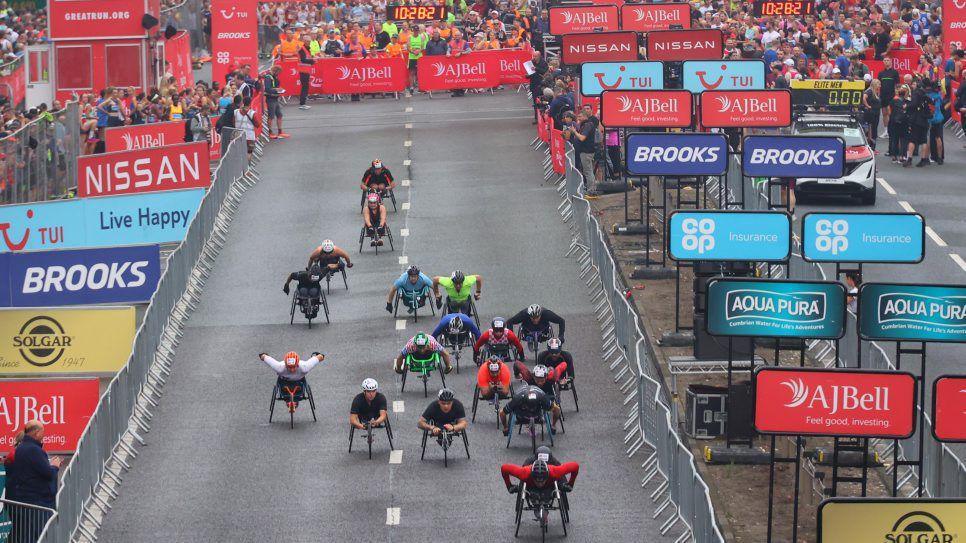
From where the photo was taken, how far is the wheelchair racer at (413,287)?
33969 mm

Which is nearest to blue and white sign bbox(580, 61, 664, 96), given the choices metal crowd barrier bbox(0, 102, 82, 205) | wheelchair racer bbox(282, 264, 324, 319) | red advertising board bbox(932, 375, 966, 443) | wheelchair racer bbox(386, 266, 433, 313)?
wheelchair racer bbox(386, 266, 433, 313)

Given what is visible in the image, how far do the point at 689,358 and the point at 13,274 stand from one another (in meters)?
11.4

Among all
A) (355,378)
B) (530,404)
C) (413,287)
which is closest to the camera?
(530,404)

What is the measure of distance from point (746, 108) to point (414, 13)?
83.4 ft

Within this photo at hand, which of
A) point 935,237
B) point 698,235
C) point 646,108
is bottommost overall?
point 935,237

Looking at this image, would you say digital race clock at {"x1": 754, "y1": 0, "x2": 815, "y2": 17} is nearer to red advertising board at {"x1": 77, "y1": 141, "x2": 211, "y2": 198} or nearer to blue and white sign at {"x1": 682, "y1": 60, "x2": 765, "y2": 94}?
blue and white sign at {"x1": 682, "y1": 60, "x2": 765, "y2": 94}

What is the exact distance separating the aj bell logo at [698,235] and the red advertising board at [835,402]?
26.4 feet

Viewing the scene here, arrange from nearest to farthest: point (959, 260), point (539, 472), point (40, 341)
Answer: point (539, 472) < point (40, 341) < point (959, 260)

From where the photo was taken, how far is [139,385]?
2991 centimetres

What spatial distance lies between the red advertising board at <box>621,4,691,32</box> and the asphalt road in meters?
4.07

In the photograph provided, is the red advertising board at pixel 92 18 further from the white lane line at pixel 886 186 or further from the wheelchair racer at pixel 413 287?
the white lane line at pixel 886 186

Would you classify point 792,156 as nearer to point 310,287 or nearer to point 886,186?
point 310,287

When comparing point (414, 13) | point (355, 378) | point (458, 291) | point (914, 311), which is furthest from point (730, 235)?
point (414, 13)

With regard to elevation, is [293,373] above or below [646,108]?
below
